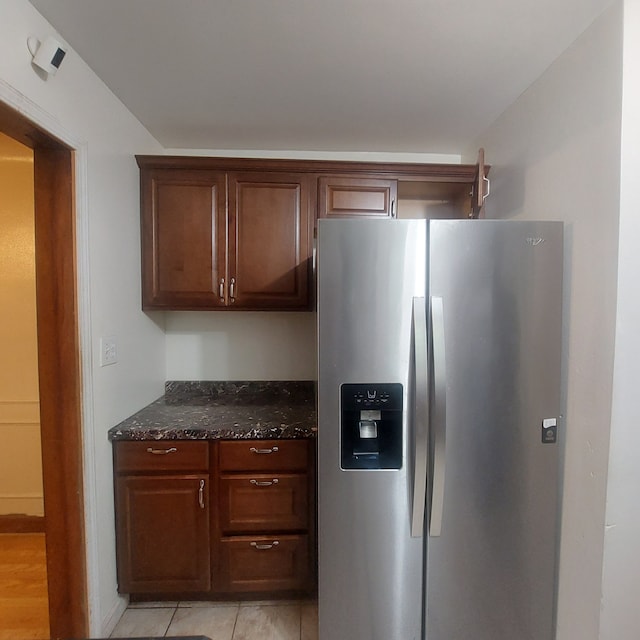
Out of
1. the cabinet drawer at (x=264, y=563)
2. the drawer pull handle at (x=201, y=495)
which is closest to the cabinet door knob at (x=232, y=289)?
the drawer pull handle at (x=201, y=495)

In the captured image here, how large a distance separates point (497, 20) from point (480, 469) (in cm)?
166

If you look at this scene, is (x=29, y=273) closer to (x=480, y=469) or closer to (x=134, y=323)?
(x=134, y=323)

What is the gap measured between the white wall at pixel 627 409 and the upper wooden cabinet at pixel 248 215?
2.80 feet

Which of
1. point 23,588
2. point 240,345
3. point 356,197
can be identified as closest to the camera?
point 23,588

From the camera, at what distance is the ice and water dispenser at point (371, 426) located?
133 cm

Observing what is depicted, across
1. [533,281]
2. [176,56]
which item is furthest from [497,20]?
[176,56]

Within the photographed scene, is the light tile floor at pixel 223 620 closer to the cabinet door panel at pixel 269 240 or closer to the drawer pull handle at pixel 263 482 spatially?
the drawer pull handle at pixel 263 482

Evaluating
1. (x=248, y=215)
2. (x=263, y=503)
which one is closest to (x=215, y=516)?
(x=263, y=503)

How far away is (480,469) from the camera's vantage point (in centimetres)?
135

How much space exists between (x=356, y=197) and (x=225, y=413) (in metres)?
1.46

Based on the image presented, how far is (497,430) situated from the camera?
1347 millimetres

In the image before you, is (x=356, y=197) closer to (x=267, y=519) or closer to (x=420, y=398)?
(x=420, y=398)

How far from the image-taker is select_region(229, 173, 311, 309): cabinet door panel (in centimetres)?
202

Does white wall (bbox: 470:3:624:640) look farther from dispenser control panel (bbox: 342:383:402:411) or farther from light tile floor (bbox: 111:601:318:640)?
light tile floor (bbox: 111:601:318:640)
